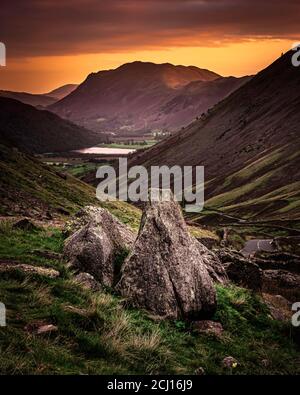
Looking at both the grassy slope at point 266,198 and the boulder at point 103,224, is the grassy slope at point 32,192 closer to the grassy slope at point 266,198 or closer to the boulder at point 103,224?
the boulder at point 103,224

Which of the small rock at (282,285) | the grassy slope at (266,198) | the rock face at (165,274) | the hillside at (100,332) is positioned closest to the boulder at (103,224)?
the hillside at (100,332)

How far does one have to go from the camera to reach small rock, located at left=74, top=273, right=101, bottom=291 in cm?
1742

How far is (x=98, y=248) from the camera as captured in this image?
1956cm

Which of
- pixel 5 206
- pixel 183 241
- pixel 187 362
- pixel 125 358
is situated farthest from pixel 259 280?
pixel 5 206

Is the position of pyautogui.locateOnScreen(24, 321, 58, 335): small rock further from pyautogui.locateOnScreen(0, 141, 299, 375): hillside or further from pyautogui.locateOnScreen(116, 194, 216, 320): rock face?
pyautogui.locateOnScreen(116, 194, 216, 320): rock face

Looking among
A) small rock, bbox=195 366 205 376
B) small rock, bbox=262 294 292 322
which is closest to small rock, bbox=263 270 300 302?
small rock, bbox=262 294 292 322

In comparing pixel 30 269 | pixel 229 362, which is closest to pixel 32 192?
pixel 30 269

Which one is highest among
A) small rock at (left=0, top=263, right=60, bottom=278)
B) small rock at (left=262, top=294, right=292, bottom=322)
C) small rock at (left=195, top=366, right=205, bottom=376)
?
small rock at (left=0, top=263, right=60, bottom=278)

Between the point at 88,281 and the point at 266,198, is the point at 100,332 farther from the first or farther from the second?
the point at 266,198

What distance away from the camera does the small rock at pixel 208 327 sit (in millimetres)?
16766

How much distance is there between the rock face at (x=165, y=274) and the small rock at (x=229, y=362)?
10.2 ft

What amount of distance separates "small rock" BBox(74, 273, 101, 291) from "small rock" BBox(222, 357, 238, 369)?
5686 mm

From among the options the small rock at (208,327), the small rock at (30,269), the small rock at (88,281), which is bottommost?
the small rock at (208,327)

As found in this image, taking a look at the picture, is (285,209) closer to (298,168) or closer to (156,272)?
(298,168)
